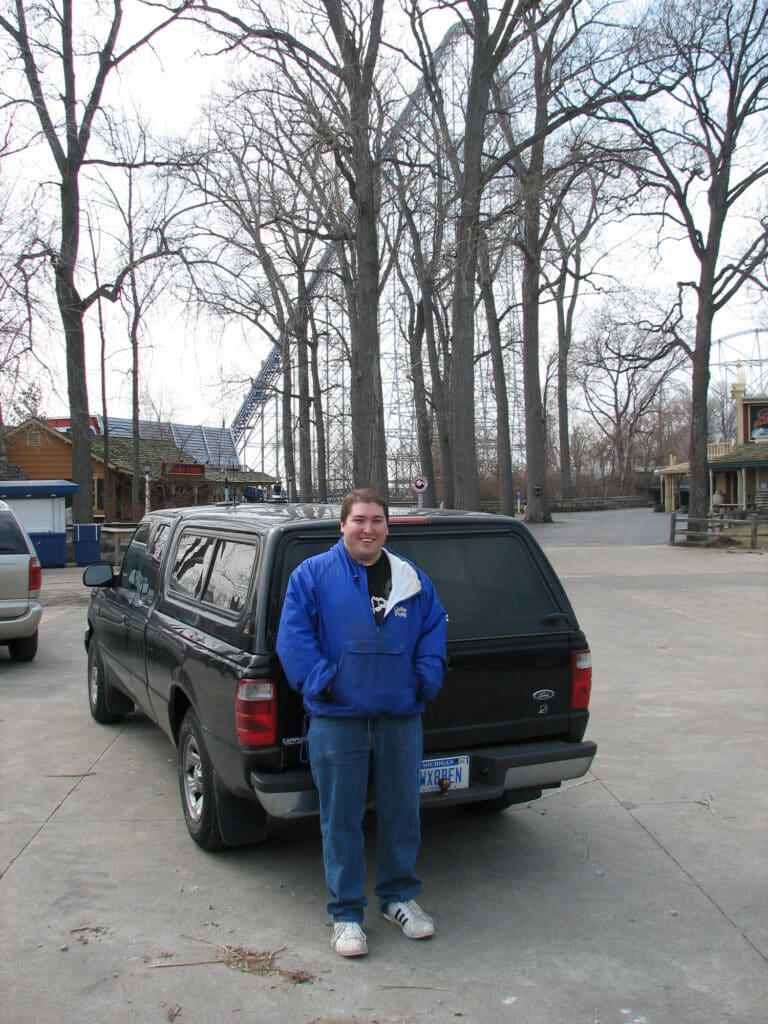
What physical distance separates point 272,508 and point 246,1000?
2564mm

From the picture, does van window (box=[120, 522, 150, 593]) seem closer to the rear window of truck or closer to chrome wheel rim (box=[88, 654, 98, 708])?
chrome wheel rim (box=[88, 654, 98, 708])

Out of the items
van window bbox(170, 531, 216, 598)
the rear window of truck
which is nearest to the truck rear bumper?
the rear window of truck

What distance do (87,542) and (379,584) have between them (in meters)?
21.3

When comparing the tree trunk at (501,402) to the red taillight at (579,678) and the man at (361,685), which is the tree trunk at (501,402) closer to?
the red taillight at (579,678)

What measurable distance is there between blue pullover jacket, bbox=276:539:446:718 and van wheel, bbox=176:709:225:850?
1126mm

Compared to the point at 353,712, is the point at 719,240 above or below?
above

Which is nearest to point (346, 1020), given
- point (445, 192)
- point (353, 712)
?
point (353, 712)

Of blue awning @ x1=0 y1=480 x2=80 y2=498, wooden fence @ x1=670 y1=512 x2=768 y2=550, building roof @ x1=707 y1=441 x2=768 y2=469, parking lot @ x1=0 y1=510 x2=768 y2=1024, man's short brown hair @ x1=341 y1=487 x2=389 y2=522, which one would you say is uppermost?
building roof @ x1=707 y1=441 x2=768 y2=469

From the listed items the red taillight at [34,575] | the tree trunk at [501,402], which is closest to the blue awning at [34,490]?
the red taillight at [34,575]

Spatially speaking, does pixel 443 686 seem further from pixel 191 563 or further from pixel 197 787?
pixel 191 563

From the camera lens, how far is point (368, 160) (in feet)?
60.5

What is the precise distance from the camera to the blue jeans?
11.7 feet

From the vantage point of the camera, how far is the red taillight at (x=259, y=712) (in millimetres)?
3881

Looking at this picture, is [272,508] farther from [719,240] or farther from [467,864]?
[719,240]
